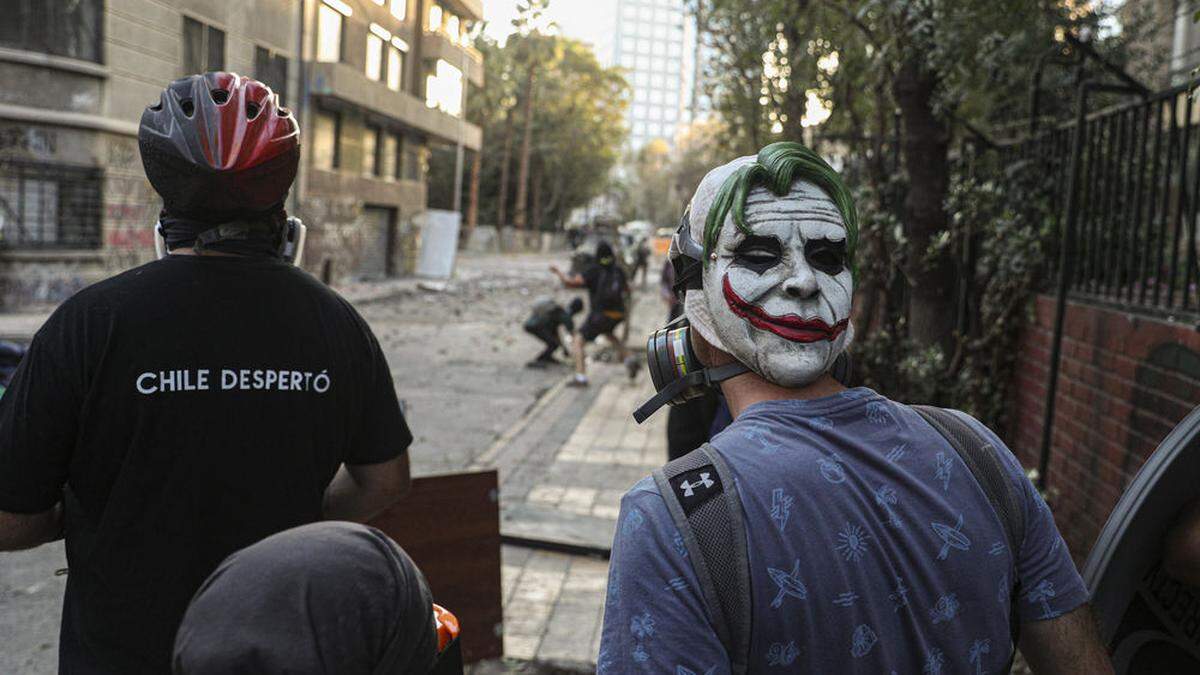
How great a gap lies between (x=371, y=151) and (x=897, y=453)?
2901 cm

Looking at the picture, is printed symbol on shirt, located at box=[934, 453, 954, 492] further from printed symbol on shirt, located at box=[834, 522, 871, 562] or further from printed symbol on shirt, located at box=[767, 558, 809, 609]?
printed symbol on shirt, located at box=[767, 558, 809, 609]

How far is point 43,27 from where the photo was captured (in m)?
12.1

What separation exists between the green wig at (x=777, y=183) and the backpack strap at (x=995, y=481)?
0.31 metres

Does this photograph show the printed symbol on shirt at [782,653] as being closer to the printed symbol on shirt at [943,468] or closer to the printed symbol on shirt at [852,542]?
the printed symbol on shirt at [852,542]

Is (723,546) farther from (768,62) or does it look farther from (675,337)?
(768,62)

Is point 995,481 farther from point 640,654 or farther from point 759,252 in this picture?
point 640,654

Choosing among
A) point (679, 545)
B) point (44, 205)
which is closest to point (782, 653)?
point (679, 545)

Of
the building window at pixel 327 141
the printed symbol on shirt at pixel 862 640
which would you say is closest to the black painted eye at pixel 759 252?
the printed symbol on shirt at pixel 862 640

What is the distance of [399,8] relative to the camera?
409 centimetres

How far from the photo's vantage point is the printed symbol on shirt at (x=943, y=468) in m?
1.45

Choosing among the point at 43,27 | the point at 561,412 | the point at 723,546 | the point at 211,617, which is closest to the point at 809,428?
the point at 723,546

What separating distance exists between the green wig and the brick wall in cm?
287

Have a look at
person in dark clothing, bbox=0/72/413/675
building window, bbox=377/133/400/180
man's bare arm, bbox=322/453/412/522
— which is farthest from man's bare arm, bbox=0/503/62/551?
building window, bbox=377/133/400/180

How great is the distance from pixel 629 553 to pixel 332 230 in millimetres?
26637
